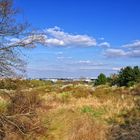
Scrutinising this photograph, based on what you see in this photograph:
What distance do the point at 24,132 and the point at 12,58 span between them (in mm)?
3634

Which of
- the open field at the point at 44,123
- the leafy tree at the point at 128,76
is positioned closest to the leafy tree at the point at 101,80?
the leafy tree at the point at 128,76

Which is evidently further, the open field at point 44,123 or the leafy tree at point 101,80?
the leafy tree at point 101,80

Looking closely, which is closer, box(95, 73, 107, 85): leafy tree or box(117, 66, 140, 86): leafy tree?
box(117, 66, 140, 86): leafy tree

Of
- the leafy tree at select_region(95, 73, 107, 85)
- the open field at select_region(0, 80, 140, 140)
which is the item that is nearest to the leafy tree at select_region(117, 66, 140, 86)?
the leafy tree at select_region(95, 73, 107, 85)

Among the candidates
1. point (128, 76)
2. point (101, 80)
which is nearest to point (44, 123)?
point (128, 76)

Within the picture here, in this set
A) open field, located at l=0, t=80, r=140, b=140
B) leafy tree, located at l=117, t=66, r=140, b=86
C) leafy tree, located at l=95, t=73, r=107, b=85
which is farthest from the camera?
leafy tree, located at l=95, t=73, r=107, b=85

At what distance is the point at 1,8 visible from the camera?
45.1ft

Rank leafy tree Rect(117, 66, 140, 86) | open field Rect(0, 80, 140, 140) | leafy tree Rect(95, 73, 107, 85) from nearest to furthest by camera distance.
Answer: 1. open field Rect(0, 80, 140, 140)
2. leafy tree Rect(117, 66, 140, 86)
3. leafy tree Rect(95, 73, 107, 85)

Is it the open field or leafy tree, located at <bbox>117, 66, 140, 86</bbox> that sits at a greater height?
leafy tree, located at <bbox>117, 66, 140, 86</bbox>

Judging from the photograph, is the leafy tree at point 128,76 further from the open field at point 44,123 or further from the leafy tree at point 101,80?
the open field at point 44,123

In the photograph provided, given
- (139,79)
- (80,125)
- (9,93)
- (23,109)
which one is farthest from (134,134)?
(139,79)

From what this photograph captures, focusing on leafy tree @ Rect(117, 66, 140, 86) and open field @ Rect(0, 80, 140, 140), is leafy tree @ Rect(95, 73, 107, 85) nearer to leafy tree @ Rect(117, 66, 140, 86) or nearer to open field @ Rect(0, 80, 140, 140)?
leafy tree @ Rect(117, 66, 140, 86)

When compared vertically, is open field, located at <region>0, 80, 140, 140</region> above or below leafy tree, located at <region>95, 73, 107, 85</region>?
below

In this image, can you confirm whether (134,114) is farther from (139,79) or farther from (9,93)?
(139,79)
